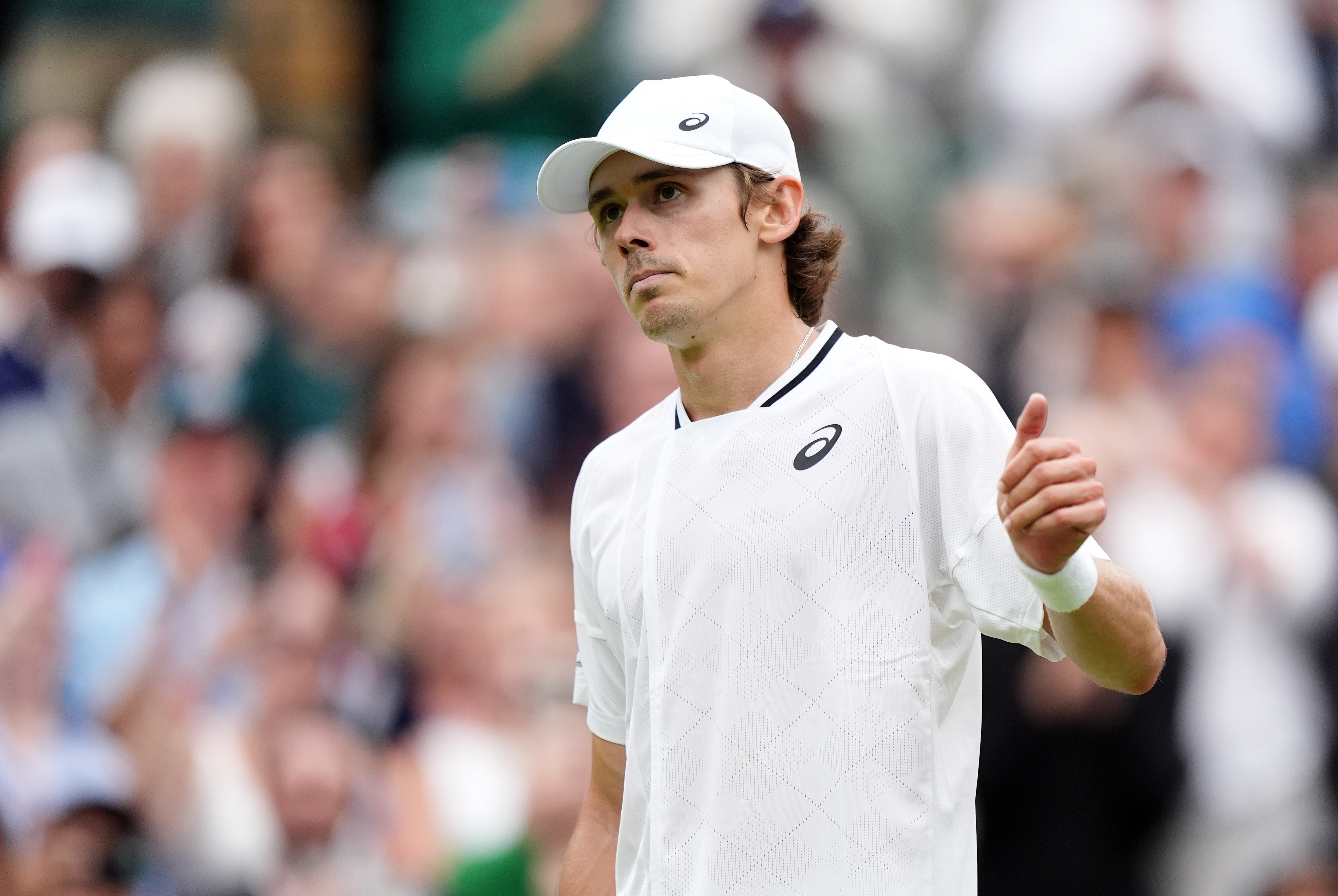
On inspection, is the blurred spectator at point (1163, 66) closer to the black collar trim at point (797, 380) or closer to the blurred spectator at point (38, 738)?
the blurred spectator at point (38, 738)

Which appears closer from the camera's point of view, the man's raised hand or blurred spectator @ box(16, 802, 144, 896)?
the man's raised hand

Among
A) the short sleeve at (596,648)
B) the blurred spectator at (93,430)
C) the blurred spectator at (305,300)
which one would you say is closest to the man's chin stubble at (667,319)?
the short sleeve at (596,648)

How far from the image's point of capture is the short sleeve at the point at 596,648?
3.40m

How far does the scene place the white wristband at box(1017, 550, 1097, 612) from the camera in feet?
8.89

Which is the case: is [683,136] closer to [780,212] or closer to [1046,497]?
[780,212]

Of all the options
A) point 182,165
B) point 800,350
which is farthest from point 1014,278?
point 800,350

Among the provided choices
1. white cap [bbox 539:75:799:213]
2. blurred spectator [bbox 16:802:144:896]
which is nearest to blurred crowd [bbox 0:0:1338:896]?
blurred spectator [bbox 16:802:144:896]

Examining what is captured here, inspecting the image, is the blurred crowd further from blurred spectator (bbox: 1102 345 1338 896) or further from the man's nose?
the man's nose

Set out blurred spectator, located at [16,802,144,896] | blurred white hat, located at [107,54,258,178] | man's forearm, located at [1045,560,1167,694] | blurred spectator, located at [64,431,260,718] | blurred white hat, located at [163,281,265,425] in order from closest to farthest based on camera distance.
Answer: man's forearm, located at [1045,560,1167,694] → blurred spectator, located at [16,802,144,896] → blurred spectator, located at [64,431,260,718] → blurred white hat, located at [163,281,265,425] → blurred white hat, located at [107,54,258,178]

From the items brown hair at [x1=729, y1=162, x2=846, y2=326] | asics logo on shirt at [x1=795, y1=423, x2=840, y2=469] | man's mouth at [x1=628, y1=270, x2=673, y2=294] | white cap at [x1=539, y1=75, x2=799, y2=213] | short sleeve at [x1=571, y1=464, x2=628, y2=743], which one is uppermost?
white cap at [x1=539, y1=75, x2=799, y2=213]

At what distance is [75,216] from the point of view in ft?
27.0

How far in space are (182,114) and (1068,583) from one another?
665 centimetres

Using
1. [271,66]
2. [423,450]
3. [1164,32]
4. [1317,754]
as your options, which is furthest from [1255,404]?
[271,66]

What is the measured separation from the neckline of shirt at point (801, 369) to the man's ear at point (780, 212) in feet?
0.62
